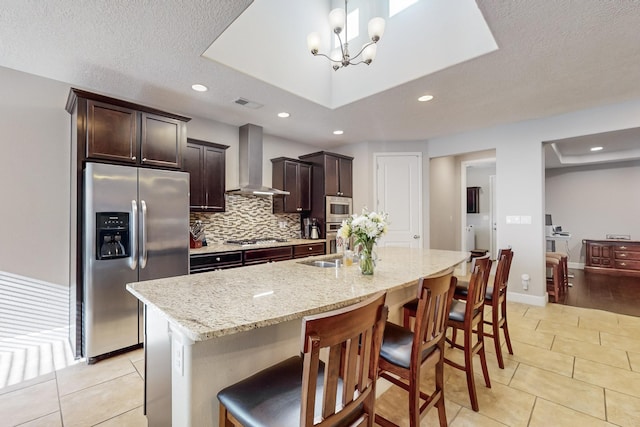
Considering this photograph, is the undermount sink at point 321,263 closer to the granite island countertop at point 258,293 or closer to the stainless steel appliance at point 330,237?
the granite island countertop at point 258,293

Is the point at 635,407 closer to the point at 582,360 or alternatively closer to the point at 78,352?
the point at 582,360

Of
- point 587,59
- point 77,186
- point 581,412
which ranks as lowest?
point 581,412

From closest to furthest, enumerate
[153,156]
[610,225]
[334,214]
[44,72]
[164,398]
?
[164,398], [44,72], [153,156], [334,214], [610,225]

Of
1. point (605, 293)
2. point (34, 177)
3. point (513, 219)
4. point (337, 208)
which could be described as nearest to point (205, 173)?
point (34, 177)

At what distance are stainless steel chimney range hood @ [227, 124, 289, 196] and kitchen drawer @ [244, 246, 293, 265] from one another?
878mm

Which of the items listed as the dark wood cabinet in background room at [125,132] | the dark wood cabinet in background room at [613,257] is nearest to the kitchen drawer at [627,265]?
the dark wood cabinet in background room at [613,257]

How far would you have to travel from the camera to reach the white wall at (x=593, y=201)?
20.5 ft

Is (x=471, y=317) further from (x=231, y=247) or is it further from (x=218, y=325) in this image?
(x=231, y=247)

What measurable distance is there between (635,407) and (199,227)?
423 cm

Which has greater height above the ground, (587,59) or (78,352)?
Result: (587,59)

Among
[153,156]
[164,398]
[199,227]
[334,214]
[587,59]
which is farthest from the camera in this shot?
[334,214]

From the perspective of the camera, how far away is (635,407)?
6.12 feet

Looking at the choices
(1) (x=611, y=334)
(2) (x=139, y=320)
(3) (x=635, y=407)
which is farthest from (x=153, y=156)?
(1) (x=611, y=334)

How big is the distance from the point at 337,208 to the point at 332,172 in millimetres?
A: 627
